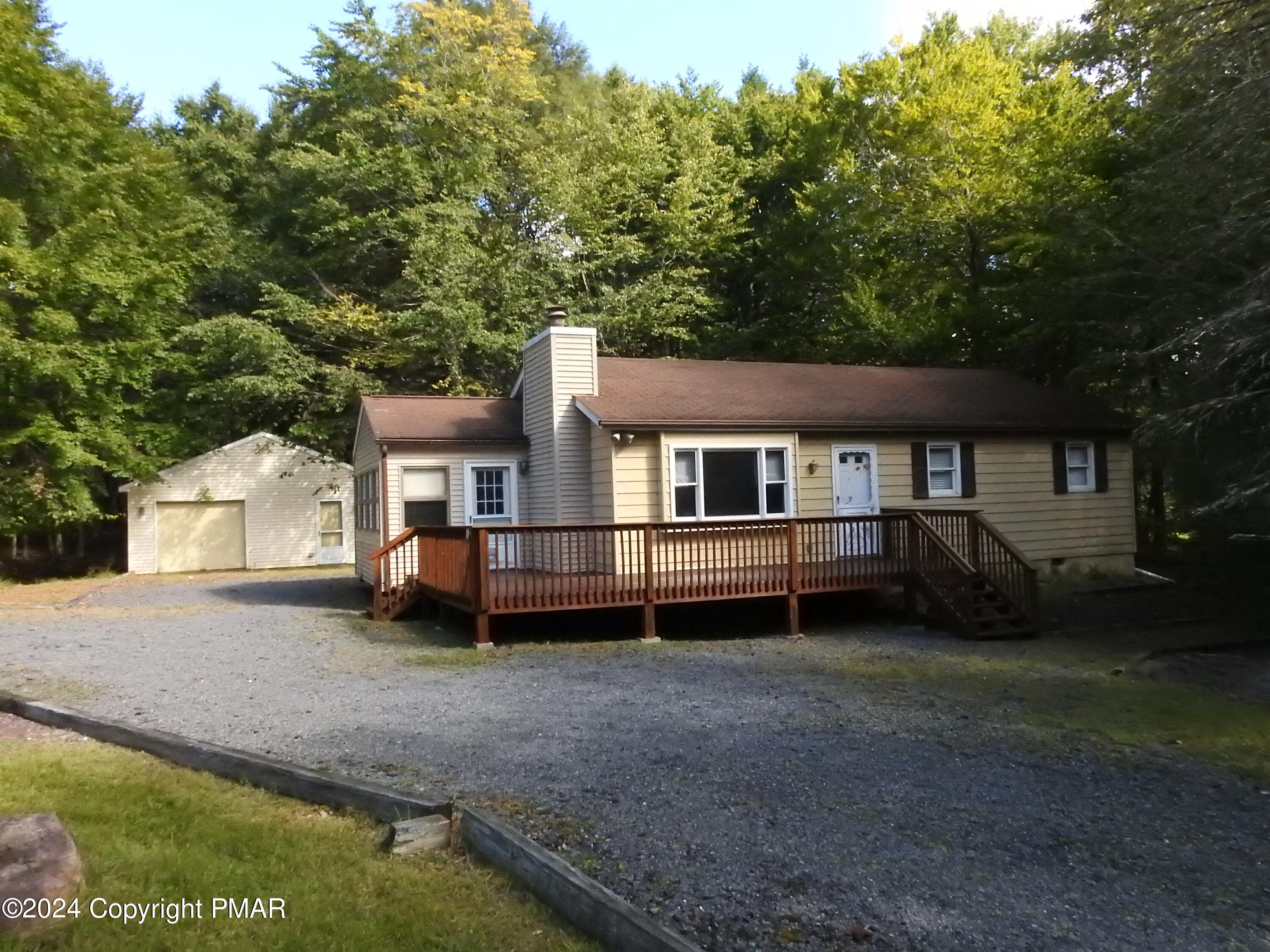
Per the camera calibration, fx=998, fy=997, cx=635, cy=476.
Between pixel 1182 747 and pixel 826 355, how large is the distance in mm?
A: 21466

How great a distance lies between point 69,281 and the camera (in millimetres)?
22906

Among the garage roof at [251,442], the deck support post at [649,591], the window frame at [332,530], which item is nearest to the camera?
the deck support post at [649,591]

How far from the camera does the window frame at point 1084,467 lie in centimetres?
1759

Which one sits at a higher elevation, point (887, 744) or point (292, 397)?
point (292, 397)

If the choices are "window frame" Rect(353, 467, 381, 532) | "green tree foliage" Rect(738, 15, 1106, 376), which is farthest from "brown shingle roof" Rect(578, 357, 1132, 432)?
"window frame" Rect(353, 467, 381, 532)

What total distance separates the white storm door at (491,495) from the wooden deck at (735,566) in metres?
2.35

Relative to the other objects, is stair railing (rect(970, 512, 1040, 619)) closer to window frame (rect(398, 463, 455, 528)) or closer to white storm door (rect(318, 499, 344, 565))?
window frame (rect(398, 463, 455, 528))

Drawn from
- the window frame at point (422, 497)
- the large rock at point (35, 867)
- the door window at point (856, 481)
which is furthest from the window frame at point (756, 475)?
the large rock at point (35, 867)

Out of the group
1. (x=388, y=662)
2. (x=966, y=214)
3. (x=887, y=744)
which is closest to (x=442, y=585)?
(x=388, y=662)

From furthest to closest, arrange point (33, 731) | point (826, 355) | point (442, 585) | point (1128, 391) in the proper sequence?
1. point (826, 355)
2. point (1128, 391)
3. point (442, 585)
4. point (33, 731)

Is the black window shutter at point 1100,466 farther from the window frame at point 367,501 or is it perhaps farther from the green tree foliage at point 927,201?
the window frame at point 367,501

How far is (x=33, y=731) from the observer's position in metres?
7.22

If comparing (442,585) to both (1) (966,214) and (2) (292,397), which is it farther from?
(1) (966,214)

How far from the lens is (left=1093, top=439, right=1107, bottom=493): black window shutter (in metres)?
17.9
